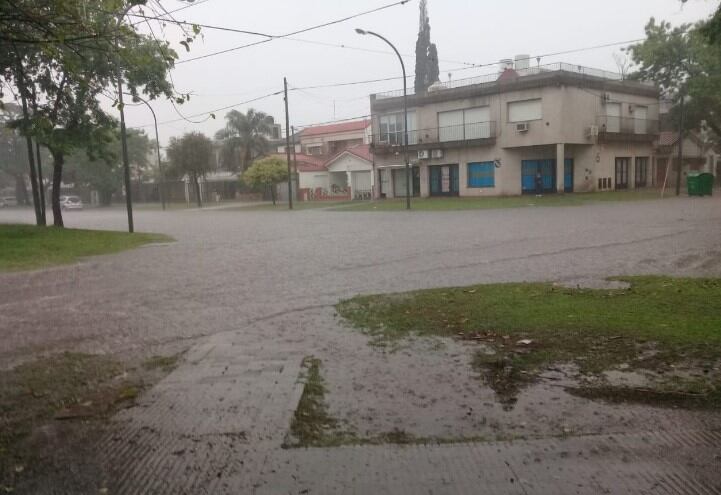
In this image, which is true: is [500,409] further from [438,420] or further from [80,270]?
[80,270]

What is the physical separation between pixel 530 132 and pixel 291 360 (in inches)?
1389

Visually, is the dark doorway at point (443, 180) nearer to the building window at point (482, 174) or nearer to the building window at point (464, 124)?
the building window at point (482, 174)

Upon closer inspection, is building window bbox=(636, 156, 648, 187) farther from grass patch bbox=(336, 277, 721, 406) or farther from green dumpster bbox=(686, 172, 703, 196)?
grass patch bbox=(336, 277, 721, 406)

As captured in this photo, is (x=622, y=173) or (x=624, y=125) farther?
(x=622, y=173)

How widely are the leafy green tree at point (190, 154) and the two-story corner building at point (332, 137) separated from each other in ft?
45.5

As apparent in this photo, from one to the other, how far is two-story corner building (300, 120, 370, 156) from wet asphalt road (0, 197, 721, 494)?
47559 mm

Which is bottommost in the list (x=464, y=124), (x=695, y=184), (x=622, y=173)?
(x=695, y=184)

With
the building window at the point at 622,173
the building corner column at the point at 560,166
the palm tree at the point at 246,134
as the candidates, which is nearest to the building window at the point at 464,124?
the building corner column at the point at 560,166

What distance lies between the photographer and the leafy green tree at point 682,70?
121ft

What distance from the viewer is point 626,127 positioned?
41.3 meters

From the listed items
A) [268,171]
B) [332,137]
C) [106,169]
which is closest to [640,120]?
[268,171]

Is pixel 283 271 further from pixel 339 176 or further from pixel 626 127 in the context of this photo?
pixel 339 176

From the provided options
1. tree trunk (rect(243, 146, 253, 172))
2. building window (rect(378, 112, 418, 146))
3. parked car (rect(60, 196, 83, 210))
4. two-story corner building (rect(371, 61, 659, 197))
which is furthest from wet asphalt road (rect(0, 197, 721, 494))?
parked car (rect(60, 196, 83, 210))

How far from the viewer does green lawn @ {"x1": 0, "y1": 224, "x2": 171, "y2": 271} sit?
47.2 feet
